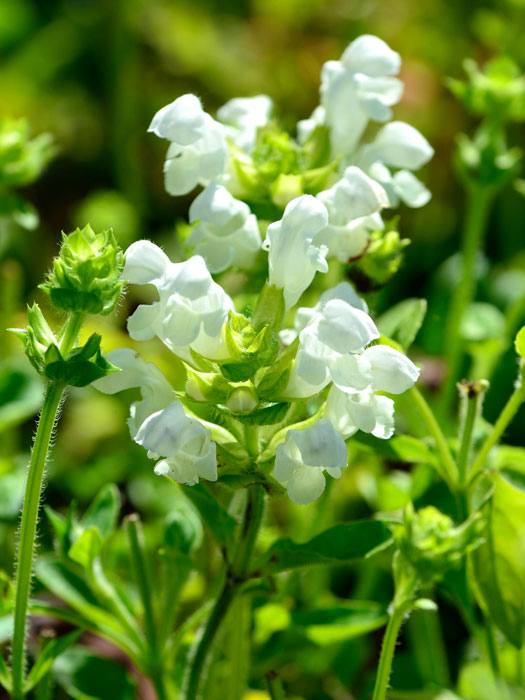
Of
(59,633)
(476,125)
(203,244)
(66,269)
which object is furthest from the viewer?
(476,125)

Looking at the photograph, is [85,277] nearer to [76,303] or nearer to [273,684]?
[76,303]

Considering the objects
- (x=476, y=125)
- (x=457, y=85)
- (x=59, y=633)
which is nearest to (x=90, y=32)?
(x=476, y=125)

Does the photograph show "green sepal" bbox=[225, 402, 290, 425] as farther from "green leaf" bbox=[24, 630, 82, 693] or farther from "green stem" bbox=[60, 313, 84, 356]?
"green leaf" bbox=[24, 630, 82, 693]

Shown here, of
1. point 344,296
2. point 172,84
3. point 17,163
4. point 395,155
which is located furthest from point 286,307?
point 172,84

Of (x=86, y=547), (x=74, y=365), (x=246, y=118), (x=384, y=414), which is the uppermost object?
(x=246, y=118)

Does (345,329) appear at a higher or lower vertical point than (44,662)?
higher

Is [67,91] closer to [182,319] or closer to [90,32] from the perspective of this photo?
[90,32]

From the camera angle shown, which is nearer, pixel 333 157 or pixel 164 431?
pixel 164 431
